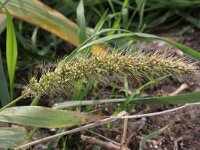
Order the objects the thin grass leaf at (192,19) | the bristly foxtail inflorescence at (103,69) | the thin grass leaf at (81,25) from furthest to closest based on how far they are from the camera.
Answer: the thin grass leaf at (192,19) → the thin grass leaf at (81,25) → the bristly foxtail inflorescence at (103,69)

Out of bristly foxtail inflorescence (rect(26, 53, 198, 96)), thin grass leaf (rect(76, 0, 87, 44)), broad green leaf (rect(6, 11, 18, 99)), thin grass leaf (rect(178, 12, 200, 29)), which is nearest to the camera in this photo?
bristly foxtail inflorescence (rect(26, 53, 198, 96))

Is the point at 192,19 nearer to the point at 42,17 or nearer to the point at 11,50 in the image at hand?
the point at 42,17

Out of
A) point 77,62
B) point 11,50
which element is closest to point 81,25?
point 11,50

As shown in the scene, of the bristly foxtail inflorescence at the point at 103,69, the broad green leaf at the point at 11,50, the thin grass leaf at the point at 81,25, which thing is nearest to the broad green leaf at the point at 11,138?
the bristly foxtail inflorescence at the point at 103,69

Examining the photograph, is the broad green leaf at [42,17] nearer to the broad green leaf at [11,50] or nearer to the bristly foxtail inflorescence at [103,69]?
the broad green leaf at [11,50]

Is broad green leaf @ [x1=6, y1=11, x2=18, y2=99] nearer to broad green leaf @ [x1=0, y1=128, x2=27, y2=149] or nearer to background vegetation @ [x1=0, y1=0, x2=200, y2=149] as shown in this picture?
background vegetation @ [x1=0, y1=0, x2=200, y2=149]

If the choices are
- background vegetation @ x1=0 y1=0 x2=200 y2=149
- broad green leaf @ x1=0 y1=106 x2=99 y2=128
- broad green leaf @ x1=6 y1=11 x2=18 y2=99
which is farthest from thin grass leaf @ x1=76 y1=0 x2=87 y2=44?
broad green leaf @ x1=0 y1=106 x2=99 y2=128
